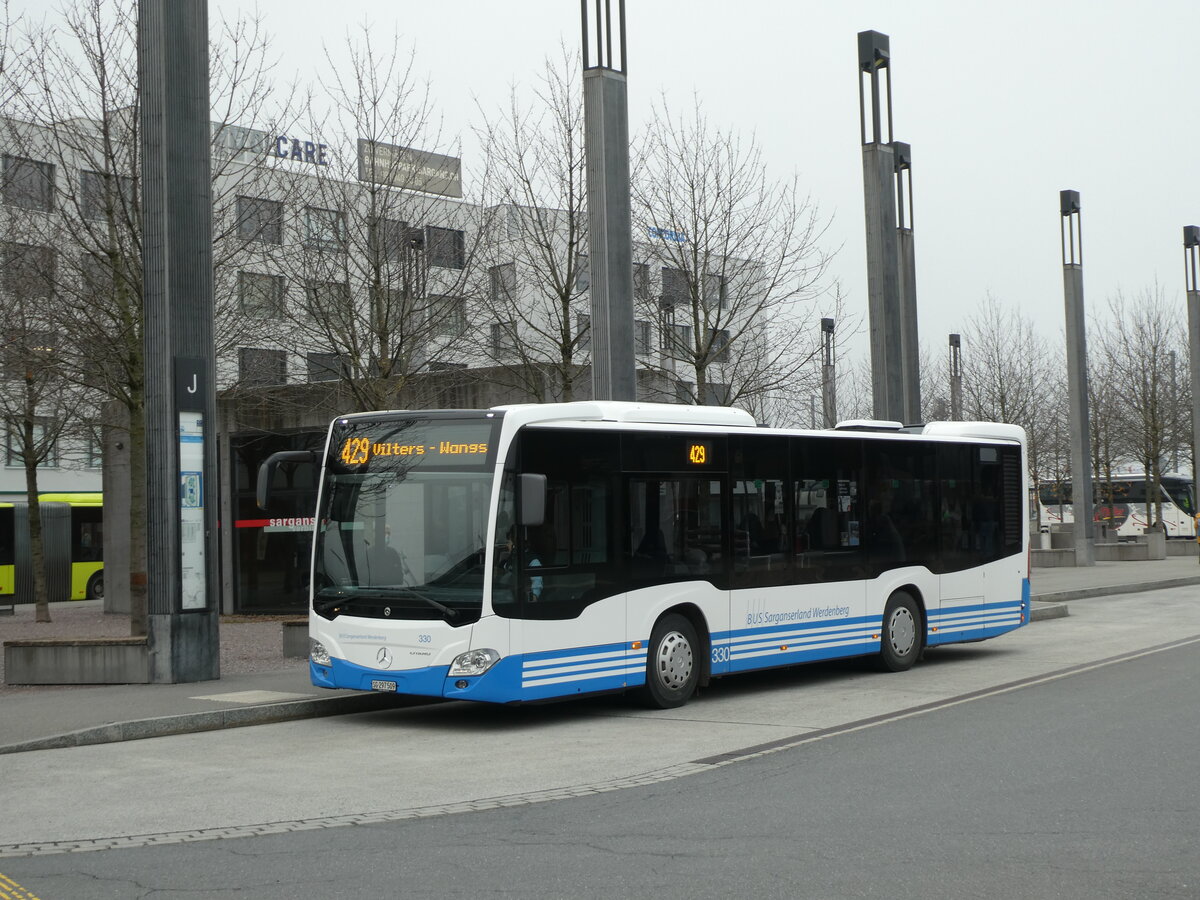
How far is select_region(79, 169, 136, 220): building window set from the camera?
56.0ft

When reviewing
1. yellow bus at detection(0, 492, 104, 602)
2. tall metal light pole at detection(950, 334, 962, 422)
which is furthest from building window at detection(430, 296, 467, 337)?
tall metal light pole at detection(950, 334, 962, 422)

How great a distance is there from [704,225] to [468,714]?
14.7 meters

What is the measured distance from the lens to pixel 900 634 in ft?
50.1

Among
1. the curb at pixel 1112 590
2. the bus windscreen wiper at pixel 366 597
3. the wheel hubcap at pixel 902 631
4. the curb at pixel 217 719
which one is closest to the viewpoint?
the curb at pixel 217 719

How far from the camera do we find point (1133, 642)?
59.0ft

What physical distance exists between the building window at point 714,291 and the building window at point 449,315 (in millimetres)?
4560

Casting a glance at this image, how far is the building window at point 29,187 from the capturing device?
16859mm

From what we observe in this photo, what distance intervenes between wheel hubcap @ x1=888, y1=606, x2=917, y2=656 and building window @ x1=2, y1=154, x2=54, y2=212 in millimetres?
11339

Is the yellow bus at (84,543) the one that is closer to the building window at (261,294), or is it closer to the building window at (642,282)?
the building window at (261,294)

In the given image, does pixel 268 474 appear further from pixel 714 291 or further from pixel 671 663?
pixel 714 291

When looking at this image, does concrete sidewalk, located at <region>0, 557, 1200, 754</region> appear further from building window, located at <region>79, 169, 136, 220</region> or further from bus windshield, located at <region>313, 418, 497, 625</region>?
building window, located at <region>79, 169, 136, 220</region>

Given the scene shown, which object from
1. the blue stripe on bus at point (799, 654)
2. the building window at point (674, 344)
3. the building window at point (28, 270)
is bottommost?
the blue stripe on bus at point (799, 654)

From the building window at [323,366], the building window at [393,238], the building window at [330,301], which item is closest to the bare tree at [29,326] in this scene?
the building window at [330,301]

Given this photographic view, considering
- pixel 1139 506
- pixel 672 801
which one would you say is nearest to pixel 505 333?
pixel 672 801
